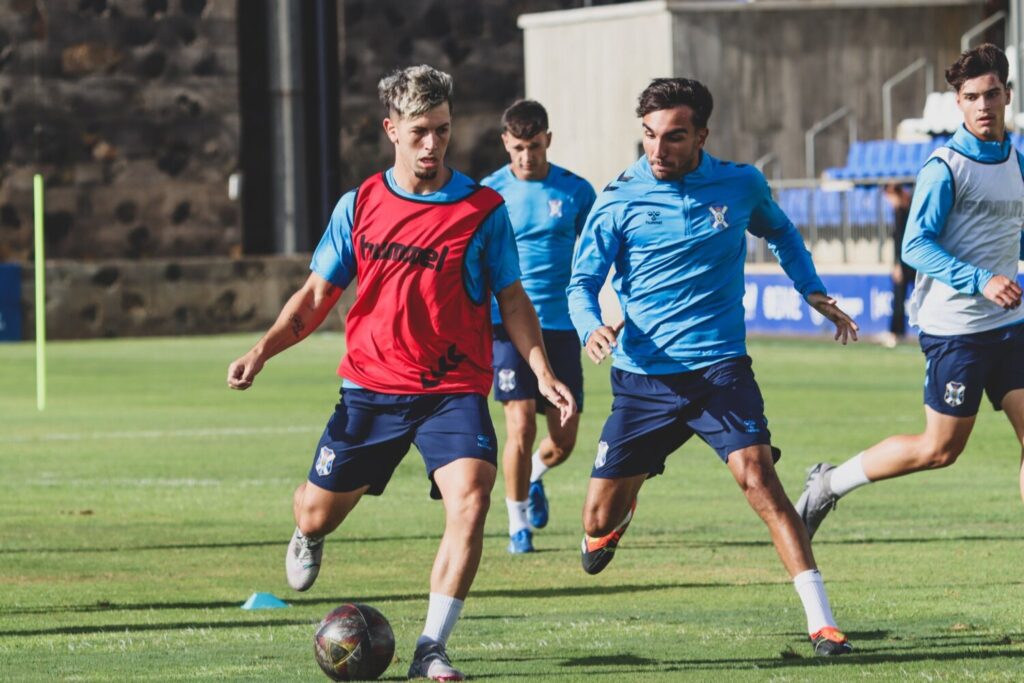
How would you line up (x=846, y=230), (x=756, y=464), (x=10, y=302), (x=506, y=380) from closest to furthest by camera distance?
(x=756, y=464)
(x=506, y=380)
(x=846, y=230)
(x=10, y=302)

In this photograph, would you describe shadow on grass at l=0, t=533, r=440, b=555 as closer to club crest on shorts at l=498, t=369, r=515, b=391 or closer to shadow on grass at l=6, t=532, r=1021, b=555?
shadow on grass at l=6, t=532, r=1021, b=555

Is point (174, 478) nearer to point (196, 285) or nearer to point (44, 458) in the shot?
point (44, 458)

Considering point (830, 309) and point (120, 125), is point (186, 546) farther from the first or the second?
point (120, 125)

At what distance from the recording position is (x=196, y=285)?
3847cm

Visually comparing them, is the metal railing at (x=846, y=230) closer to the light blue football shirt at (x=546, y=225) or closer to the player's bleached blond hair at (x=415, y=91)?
the light blue football shirt at (x=546, y=225)

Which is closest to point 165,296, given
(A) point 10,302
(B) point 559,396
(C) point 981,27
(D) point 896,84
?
(A) point 10,302

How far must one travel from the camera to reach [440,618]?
770 cm

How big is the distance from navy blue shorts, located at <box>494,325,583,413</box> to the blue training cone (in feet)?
7.85

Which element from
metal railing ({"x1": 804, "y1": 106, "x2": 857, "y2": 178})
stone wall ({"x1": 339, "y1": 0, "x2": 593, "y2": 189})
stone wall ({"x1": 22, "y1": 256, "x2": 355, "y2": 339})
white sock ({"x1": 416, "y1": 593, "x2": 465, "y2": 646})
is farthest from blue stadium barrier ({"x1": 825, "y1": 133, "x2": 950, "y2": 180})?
white sock ({"x1": 416, "y1": 593, "x2": 465, "y2": 646})

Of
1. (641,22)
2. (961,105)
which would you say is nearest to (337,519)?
(961,105)

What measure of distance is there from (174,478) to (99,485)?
58cm

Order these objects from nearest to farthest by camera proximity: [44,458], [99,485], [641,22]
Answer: [99,485] < [44,458] < [641,22]

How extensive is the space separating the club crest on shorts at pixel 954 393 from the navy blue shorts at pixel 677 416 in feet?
4.10

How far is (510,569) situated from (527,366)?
1.37 metres
